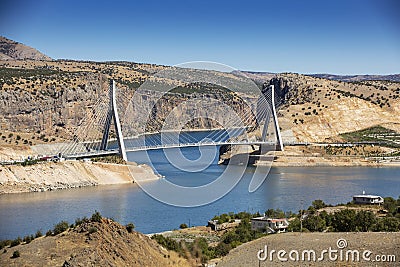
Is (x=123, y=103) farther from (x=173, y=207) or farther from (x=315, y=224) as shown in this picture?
(x=315, y=224)

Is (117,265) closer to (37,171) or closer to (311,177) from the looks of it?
(37,171)

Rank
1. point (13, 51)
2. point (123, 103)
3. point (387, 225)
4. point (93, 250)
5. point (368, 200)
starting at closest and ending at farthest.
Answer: point (93, 250)
point (387, 225)
point (368, 200)
point (123, 103)
point (13, 51)

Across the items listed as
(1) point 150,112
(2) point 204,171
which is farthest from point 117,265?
(1) point 150,112

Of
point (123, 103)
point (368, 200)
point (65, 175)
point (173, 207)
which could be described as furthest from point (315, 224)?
point (123, 103)

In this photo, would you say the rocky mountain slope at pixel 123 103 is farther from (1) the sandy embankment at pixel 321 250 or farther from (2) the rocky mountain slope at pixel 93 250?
(1) the sandy embankment at pixel 321 250

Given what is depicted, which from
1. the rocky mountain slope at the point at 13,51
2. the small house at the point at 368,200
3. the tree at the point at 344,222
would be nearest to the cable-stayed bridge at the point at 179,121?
the small house at the point at 368,200

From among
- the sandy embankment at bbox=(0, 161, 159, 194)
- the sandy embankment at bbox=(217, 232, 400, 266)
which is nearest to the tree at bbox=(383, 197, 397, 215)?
the sandy embankment at bbox=(217, 232, 400, 266)

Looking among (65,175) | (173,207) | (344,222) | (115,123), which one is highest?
(115,123)
